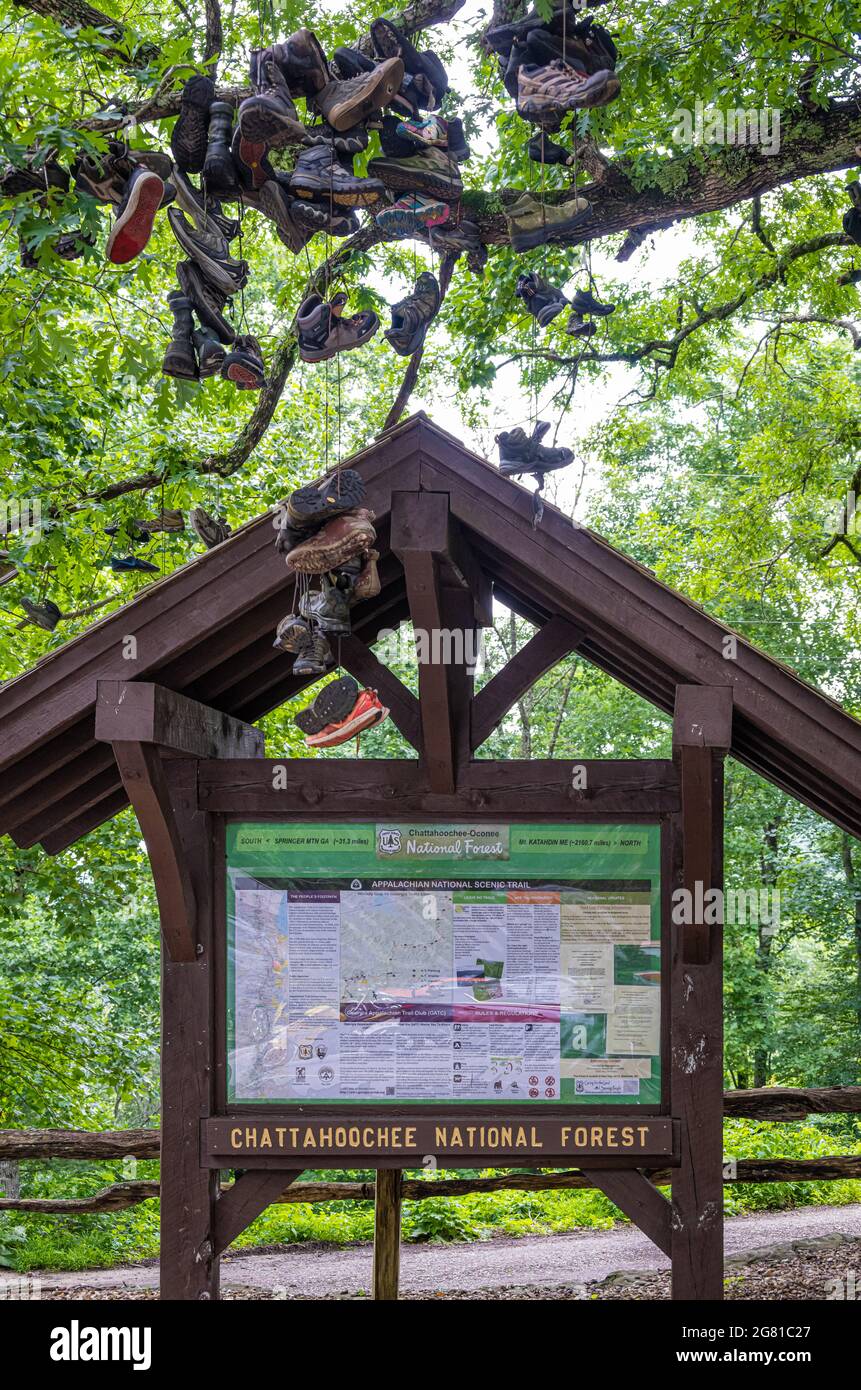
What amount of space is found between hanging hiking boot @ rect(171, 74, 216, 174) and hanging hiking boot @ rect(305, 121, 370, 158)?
45 centimetres

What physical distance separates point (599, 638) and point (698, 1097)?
1.97 meters

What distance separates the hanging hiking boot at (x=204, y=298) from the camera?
4223mm

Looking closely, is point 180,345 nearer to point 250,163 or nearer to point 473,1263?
point 250,163

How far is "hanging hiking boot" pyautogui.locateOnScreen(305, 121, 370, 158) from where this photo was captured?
3.64m

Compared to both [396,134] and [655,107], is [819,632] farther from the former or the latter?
[396,134]

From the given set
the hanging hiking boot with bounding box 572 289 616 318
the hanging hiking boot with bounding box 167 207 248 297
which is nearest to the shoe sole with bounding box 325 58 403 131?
the hanging hiking boot with bounding box 167 207 248 297

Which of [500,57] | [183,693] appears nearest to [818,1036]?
[183,693]

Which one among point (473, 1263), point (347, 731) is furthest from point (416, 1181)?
point (347, 731)

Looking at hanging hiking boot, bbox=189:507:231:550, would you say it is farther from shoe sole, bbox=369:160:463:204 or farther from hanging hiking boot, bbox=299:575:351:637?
shoe sole, bbox=369:160:463:204

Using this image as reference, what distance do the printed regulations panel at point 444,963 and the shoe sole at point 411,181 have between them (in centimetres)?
256

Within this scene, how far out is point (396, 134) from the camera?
3869 mm

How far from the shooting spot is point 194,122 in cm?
396

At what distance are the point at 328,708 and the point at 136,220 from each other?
191 cm

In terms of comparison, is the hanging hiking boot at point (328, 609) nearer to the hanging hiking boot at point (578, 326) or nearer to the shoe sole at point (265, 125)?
the shoe sole at point (265, 125)
